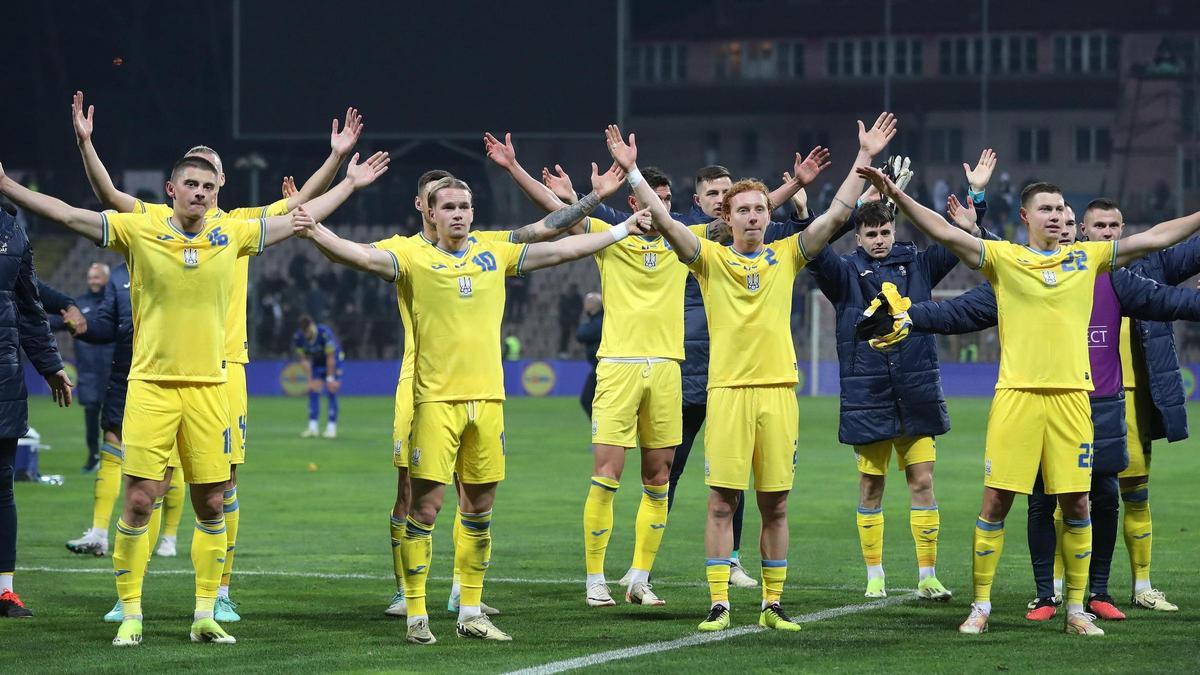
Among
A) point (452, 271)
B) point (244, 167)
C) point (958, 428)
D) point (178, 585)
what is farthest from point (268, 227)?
point (244, 167)

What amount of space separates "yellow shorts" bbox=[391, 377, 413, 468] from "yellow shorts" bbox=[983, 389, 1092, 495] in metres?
3.01

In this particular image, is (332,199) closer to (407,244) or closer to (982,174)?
(407,244)

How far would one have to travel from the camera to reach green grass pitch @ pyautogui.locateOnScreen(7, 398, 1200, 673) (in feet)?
25.7

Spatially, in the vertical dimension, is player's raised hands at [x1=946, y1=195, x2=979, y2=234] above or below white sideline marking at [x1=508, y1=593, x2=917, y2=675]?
above

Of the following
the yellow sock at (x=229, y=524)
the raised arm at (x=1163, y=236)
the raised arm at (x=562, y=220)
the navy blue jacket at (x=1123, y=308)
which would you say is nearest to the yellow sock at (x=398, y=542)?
the yellow sock at (x=229, y=524)

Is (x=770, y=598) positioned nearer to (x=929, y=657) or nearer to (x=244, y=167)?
(x=929, y=657)

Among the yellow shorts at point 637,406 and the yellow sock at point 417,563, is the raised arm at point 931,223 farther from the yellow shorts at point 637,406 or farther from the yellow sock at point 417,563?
the yellow sock at point 417,563

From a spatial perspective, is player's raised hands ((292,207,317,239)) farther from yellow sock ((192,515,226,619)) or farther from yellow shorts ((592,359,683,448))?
yellow shorts ((592,359,683,448))

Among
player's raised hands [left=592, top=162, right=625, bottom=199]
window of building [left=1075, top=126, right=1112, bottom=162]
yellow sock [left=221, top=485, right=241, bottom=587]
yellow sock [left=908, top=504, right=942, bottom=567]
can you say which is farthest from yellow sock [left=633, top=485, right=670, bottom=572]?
window of building [left=1075, top=126, right=1112, bottom=162]

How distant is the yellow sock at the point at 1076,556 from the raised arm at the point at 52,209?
4.97 m

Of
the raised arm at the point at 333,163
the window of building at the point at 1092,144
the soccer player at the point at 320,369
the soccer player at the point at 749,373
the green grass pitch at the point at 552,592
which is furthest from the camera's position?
the window of building at the point at 1092,144

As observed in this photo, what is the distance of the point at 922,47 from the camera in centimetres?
5094

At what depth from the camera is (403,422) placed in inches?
364

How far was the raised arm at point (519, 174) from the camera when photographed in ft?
30.9
